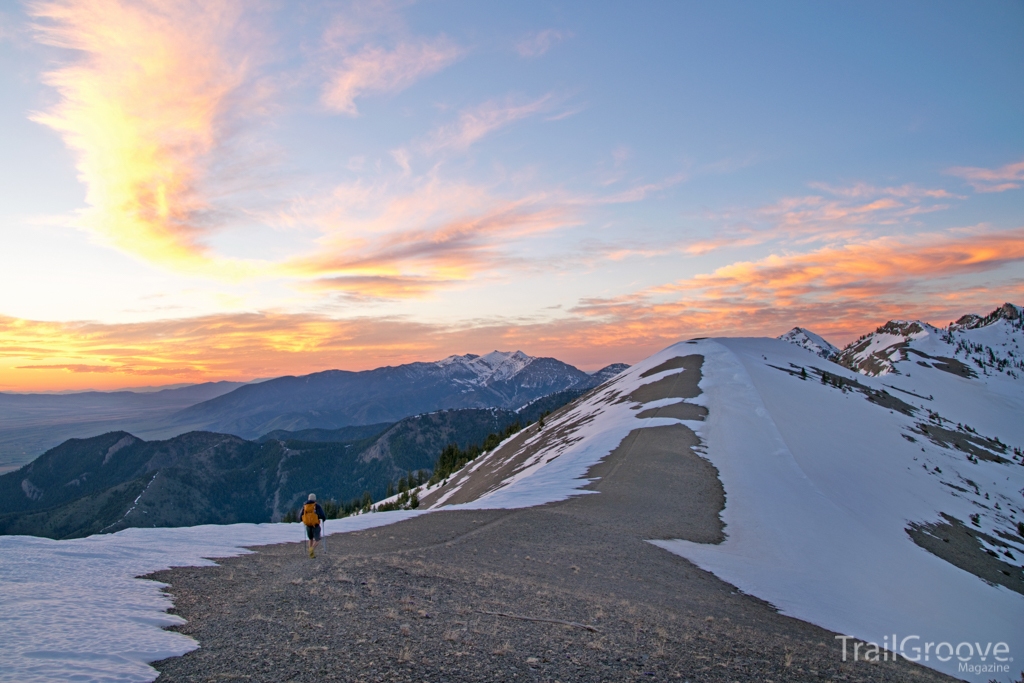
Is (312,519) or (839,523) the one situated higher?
(312,519)

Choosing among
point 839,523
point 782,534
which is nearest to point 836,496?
point 839,523

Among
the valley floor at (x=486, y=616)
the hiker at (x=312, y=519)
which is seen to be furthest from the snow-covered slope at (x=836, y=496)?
the hiker at (x=312, y=519)

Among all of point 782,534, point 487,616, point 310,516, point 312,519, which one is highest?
point 310,516

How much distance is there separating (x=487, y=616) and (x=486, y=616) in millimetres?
30

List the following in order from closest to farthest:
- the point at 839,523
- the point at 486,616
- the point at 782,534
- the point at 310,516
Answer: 1. the point at 486,616
2. the point at 310,516
3. the point at 782,534
4. the point at 839,523

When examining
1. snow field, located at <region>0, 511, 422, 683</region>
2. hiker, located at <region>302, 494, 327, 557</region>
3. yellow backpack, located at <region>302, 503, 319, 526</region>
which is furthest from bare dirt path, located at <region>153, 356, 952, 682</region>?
yellow backpack, located at <region>302, 503, 319, 526</region>

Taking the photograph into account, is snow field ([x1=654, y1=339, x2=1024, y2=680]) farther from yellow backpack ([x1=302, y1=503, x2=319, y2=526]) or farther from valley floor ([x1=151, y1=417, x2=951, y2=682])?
yellow backpack ([x1=302, y1=503, x2=319, y2=526])

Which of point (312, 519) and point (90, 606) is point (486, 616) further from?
point (90, 606)

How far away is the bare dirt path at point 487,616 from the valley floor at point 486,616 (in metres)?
0.06

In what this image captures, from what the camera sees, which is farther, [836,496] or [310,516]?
[836,496]

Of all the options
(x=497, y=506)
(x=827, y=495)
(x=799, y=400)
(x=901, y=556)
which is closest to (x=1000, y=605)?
(x=901, y=556)

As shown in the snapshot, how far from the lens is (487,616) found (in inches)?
622

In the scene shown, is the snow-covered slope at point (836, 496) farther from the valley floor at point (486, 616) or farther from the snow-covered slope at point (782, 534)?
the valley floor at point (486, 616)

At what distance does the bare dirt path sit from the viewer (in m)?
12.2
